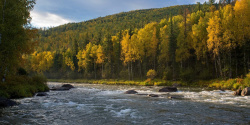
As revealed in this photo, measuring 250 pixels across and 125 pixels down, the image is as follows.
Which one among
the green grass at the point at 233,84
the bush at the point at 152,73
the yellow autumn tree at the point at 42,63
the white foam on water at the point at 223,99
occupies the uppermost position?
the yellow autumn tree at the point at 42,63

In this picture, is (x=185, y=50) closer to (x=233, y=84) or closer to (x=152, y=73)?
(x=152, y=73)

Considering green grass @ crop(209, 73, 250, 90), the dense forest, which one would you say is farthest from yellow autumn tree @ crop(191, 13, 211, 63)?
green grass @ crop(209, 73, 250, 90)

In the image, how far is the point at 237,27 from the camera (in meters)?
34.6

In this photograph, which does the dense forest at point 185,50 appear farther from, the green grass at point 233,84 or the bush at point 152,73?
the green grass at point 233,84

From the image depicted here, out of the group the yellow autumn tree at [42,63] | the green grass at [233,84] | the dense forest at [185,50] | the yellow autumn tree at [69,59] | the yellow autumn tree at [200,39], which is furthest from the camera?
the yellow autumn tree at [42,63]

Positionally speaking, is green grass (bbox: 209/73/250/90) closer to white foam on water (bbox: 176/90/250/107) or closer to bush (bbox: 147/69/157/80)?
white foam on water (bbox: 176/90/250/107)

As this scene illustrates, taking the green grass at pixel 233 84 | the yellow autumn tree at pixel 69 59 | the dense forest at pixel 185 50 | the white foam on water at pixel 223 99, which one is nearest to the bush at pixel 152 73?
the dense forest at pixel 185 50

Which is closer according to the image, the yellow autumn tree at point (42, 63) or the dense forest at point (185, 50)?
the dense forest at point (185, 50)

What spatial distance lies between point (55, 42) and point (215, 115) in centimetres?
17472

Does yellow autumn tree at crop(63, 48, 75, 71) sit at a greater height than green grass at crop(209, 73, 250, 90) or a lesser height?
greater

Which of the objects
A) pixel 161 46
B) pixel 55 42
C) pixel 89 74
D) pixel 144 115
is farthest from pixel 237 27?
pixel 55 42

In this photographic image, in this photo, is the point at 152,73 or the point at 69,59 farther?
the point at 69,59

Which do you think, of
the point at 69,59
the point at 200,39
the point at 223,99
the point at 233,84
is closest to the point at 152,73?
the point at 200,39

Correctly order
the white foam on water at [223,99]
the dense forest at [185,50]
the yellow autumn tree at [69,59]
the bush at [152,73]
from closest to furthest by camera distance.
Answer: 1. the white foam on water at [223,99]
2. the dense forest at [185,50]
3. the bush at [152,73]
4. the yellow autumn tree at [69,59]
